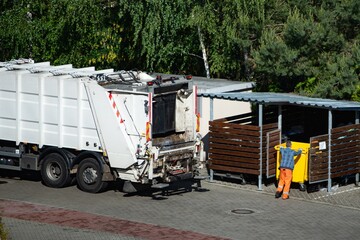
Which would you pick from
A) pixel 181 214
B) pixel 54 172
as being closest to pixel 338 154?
pixel 181 214

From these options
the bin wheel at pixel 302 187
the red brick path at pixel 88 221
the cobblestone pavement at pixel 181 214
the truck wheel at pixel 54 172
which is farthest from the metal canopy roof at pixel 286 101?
the red brick path at pixel 88 221

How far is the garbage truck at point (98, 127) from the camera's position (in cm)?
2102

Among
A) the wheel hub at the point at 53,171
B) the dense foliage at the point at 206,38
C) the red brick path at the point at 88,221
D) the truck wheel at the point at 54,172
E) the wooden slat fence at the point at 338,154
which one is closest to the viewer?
the red brick path at the point at 88,221

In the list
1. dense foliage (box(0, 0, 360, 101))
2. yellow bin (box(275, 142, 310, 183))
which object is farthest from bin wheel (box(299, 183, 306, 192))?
dense foliage (box(0, 0, 360, 101))

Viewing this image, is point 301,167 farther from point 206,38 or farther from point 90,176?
point 206,38

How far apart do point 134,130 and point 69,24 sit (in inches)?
378

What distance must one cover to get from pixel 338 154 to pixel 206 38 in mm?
8202

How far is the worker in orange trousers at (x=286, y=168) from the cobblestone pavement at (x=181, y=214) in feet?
0.83

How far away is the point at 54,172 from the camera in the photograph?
22.6 metres

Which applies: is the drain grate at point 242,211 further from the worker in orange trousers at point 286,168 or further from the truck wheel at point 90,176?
the truck wheel at point 90,176

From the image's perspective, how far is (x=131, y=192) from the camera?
A: 21656mm

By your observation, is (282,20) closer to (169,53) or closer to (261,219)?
(169,53)

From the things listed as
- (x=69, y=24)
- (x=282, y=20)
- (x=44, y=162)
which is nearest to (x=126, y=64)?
(x=69, y=24)

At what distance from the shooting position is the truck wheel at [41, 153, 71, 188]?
22305mm
